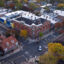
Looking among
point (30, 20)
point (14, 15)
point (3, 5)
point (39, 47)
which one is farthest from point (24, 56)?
point (3, 5)

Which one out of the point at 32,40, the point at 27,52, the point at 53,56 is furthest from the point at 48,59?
the point at 32,40

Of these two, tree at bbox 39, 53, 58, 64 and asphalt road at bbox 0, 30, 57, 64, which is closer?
tree at bbox 39, 53, 58, 64

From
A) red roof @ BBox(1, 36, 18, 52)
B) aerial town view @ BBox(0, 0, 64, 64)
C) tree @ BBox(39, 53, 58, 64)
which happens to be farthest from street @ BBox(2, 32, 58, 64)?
tree @ BBox(39, 53, 58, 64)

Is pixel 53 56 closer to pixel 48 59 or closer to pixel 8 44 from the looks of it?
pixel 48 59

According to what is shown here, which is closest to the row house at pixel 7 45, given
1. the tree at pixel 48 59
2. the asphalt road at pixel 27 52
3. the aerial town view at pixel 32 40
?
the aerial town view at pixel 32 40

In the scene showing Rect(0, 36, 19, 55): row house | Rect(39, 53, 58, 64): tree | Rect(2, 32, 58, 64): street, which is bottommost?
Rect(2, 32, 58, 64): street

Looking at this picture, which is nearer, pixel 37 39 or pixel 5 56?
pixel 5 56

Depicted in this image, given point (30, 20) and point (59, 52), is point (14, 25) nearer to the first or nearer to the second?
point (30, 20)

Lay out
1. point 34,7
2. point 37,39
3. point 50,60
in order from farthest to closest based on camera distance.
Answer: point 34,7, point 37,39, point 50,60

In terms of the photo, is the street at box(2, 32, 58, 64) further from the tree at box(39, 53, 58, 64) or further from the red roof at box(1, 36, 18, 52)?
the tree at box(39, 53, 58, 64)

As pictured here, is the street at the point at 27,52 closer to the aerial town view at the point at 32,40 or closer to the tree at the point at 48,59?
the aerial town view at the point at 32,40

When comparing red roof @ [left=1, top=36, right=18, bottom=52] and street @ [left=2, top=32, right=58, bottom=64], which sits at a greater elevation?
red roof @ [left=1, top=36, right=18, bottom=52]
